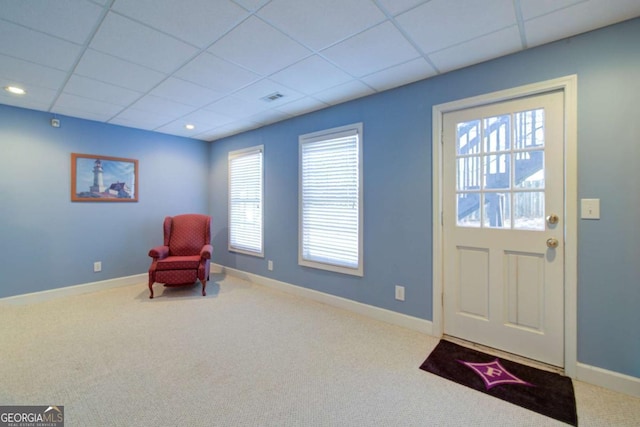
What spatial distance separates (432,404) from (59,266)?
4459 mm

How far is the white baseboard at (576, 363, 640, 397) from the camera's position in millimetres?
1717

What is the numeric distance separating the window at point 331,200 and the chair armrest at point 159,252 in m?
1.87

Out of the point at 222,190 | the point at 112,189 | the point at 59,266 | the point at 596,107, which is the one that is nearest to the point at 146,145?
the point at 112,189

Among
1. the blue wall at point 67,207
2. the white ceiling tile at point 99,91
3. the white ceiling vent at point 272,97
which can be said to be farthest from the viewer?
the blue wall at point 67,207

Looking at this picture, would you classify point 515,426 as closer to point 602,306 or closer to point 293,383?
point 602,306

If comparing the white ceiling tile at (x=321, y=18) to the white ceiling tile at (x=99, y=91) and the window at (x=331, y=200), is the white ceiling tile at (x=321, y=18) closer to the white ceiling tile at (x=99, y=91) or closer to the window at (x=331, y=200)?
the window at (x=331, y=200)

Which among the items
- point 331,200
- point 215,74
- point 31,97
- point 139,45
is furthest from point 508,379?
point 31,97

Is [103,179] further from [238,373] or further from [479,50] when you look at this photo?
[479,50]

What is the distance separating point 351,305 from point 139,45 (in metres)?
2.99

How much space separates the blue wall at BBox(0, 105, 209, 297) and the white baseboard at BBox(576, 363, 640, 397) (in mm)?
4681

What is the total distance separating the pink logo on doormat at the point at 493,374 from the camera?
1.84 metres

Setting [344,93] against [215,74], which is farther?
[344,93]

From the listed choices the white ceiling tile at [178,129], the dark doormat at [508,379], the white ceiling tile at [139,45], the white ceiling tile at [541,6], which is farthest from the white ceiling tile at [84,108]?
the dark doormat at [508,379]

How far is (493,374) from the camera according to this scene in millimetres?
1937
